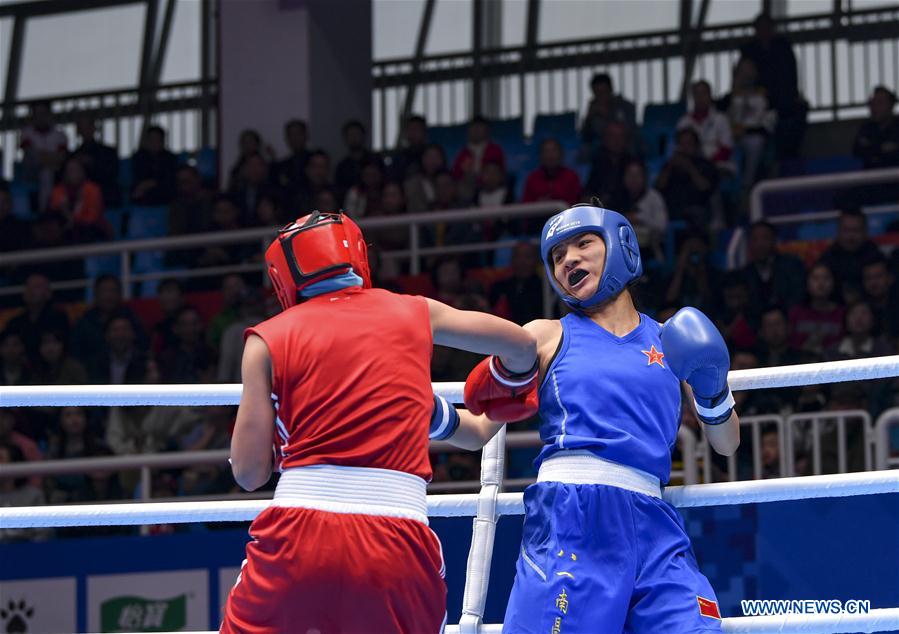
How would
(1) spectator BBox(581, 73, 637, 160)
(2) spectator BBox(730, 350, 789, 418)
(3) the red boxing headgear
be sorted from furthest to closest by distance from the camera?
1. (1) spectator BBox(581, 73, 637, 160)
2. (2) spectator BBox(730, 350, 789, 418)
3. (3) the red boxing headgear

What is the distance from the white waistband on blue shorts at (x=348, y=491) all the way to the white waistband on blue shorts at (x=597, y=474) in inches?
23.1

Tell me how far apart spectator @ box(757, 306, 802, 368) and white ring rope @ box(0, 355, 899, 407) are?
3.53 m

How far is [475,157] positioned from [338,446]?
22.8 feet

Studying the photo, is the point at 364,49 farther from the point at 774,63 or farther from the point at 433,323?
the point at 433,323

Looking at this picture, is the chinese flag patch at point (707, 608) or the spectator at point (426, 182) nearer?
the chinese flag patch at point (707, 608)

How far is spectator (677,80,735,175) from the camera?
9.01 metres

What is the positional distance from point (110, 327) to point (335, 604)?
601cm

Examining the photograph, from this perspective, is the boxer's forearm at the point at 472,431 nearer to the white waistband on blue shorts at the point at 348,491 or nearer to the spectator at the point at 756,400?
the white waistband on blue shorts at the point at 348,491

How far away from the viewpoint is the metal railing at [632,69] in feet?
40.2

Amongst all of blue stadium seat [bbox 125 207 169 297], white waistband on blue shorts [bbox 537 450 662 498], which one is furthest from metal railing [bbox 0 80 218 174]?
white waistband on blue shorts [bbox 537 450 662 498]

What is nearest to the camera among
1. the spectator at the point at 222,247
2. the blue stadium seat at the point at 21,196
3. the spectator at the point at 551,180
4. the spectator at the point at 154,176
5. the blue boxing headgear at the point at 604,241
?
the blue boxing headgear at the point at 604,241

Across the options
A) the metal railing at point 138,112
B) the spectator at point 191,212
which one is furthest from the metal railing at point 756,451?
the metal railing at point 138,112

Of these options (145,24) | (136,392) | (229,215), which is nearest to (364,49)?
(229,215)

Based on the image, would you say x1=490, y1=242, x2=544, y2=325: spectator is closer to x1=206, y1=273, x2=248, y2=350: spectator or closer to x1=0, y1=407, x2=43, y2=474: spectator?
x1=206, y1=273, x2=248, y2=350: spectator
